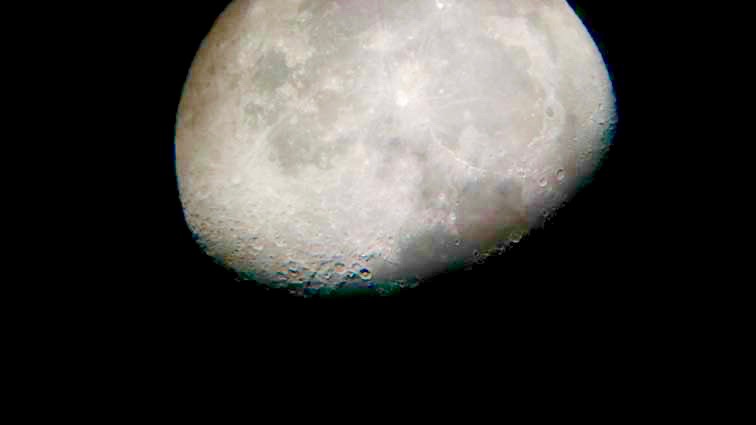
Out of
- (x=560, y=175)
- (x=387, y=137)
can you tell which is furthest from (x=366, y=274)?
(x=560, y=175)

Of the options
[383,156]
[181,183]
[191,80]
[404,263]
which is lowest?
[404,263]

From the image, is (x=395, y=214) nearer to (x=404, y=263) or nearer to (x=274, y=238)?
(x=404, y=263)

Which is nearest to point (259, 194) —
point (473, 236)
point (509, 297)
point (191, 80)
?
point (191, 80)

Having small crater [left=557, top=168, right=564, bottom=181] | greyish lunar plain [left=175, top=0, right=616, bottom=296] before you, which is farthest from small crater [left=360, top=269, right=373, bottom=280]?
small crater [left=557, top=168, right=564, bottom=181]

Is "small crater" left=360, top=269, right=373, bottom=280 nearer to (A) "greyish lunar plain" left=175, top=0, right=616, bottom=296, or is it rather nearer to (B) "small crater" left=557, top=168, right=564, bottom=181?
(A) "greyish lunar plain" left=175, top=0, right=616, bottom=296

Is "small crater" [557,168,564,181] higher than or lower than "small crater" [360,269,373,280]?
higher

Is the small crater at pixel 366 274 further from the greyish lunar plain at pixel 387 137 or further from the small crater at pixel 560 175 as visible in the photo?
the small crater at pixel 560 175

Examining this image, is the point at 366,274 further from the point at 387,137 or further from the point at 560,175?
the point at 560,175

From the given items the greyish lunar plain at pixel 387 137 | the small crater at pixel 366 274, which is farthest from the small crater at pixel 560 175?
the small crater at pixel 366 274
